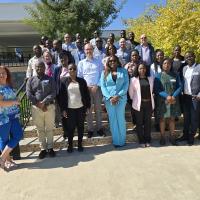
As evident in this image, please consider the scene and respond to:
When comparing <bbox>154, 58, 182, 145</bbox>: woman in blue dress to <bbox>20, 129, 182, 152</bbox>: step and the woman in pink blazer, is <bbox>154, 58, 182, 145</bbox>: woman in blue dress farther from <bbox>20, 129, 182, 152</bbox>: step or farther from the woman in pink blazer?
<bbox>20, 129, 182, 152</bbox>: step

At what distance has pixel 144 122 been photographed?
781 cm

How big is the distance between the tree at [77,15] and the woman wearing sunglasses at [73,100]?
39.3 ft

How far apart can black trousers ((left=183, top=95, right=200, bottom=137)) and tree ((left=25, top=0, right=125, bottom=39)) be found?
39.2ft

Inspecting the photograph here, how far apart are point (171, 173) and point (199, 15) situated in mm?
6858

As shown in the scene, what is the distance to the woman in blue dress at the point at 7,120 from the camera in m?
6.63

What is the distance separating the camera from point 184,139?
799 centimetres

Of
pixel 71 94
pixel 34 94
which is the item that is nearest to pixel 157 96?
pixel 71 94

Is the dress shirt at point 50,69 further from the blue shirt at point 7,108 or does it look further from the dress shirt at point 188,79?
the dress shirt at point 188,79

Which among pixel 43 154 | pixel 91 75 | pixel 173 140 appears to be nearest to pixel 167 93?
pixel 173 140

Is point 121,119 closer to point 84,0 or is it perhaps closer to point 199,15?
point 199,15

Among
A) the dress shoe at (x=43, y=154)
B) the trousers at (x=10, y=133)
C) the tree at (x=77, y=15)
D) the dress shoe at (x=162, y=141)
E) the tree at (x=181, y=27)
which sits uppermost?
the tree at (x=77, y=15)

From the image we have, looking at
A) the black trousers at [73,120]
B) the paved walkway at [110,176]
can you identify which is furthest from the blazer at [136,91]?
the black trousers at [73,120]

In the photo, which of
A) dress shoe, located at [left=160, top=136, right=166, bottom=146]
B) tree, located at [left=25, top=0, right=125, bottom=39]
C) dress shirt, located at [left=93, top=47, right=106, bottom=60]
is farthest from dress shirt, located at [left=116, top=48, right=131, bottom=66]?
tree, located at [left=25, top=0, right=125, bottom=39]

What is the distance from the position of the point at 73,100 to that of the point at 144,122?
5.01ft
